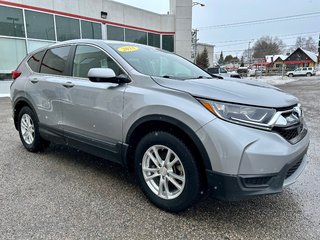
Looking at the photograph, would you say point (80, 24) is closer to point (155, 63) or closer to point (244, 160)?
point (155, 63)

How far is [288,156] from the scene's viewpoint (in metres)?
2.22

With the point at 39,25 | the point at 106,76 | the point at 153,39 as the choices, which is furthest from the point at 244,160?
the point at 153,39

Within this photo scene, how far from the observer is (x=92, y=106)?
124 inches

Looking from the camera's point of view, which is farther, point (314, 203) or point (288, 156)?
point (314, 203)

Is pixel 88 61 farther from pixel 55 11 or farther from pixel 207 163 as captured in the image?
pixel 55 11

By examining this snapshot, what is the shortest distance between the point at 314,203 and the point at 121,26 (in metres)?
18.2

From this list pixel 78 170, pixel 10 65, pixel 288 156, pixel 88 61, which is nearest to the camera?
pixel 288 156

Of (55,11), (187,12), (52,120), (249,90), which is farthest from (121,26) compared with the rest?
(249,90)

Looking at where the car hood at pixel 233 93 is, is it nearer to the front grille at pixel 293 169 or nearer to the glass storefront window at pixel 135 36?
the front grille at pixel 293 169

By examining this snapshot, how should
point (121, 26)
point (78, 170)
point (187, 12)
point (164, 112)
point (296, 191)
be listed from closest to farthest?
point (164, 112), point (296, 191), point (78, 170), point (121, 26), point (187, 12)

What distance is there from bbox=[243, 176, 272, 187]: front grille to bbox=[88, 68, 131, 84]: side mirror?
1.53m

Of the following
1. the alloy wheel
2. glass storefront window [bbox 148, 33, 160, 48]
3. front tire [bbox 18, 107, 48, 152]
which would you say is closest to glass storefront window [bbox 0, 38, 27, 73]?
glass storefront window [bbox 148, 33, 160, 48]

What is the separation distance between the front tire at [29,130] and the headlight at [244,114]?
3011 mm

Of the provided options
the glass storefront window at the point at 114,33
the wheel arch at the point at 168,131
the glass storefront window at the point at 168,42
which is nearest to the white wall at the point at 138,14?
the glass storefront window at the point at 168,42
